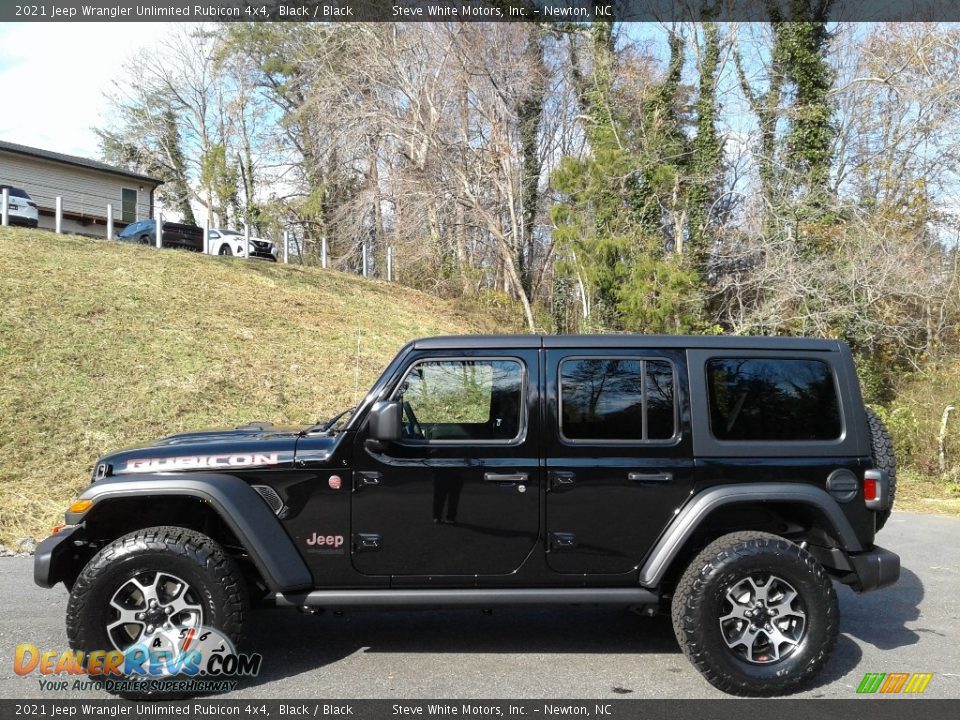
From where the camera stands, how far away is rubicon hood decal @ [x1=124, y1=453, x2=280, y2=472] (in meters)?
4.57

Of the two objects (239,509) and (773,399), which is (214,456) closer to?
(239,509)

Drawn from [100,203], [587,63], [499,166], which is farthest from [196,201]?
[587,63]

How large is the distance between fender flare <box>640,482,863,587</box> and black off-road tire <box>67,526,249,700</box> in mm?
2245

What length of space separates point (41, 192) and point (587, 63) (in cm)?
2401

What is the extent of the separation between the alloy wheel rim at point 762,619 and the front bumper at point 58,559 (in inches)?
141

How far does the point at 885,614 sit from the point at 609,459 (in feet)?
9.32

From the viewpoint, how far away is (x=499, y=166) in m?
25.5

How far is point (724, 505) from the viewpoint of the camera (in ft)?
15.1

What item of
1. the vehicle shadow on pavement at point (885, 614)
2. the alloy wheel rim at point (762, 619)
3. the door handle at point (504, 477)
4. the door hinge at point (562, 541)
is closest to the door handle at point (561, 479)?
the door handle at point (504, 477)

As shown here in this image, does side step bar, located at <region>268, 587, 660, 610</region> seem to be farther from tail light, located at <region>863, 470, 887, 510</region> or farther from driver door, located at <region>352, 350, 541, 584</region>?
tail light, located at <region>863, 470, 887, 510</region>

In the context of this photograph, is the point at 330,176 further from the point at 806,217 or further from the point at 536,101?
the point at 806,217

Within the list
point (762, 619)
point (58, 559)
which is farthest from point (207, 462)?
point (762, 619)

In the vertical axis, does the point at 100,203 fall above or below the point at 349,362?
above
